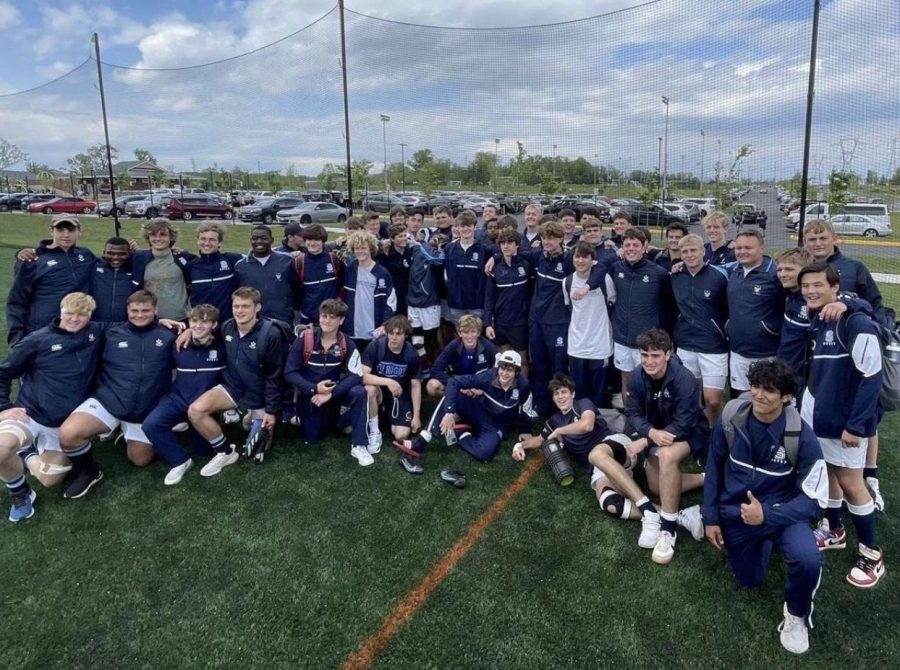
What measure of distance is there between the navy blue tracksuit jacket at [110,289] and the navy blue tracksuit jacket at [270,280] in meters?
0.89

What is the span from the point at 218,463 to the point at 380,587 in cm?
184

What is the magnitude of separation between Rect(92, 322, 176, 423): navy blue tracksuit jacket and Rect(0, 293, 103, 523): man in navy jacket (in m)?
0.11

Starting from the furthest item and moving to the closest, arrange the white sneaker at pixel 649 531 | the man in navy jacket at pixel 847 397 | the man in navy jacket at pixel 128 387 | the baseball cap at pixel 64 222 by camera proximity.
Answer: the baseball cap at pixel 64 222 < the man in navy jacket at pixel 128 387 < the white sneaker at pixel 649 531 < the man in navy jacket at pixel 847 397

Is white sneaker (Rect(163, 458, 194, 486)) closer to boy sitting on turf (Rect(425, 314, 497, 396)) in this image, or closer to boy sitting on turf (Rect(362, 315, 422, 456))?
boy sitting on turf (Rect(362, 315, 422, 456))

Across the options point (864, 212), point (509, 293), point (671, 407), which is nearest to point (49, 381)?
point (509, 293)

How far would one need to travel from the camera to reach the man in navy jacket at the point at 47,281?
452cm

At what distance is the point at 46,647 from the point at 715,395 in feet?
13.9

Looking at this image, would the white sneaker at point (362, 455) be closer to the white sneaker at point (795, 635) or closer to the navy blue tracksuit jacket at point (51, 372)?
the navy blue tracksuit jacket at point (51, 372)

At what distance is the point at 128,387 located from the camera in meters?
4.00

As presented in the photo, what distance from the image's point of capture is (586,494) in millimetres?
3854

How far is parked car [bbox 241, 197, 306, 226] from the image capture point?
26.3 meters

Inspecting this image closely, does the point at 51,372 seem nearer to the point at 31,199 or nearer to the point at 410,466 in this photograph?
the point at 410,466

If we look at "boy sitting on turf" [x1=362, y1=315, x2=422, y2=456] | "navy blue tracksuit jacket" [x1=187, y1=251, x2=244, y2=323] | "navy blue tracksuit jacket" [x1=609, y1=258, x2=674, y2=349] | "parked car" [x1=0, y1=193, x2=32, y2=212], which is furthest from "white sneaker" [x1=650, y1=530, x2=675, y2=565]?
"parked car" [x1=0, y1=193, x2=32, y2=212]

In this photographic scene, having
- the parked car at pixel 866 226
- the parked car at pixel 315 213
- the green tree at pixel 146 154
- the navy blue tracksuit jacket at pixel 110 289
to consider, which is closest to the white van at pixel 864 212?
the parked car at pixel 866 226
